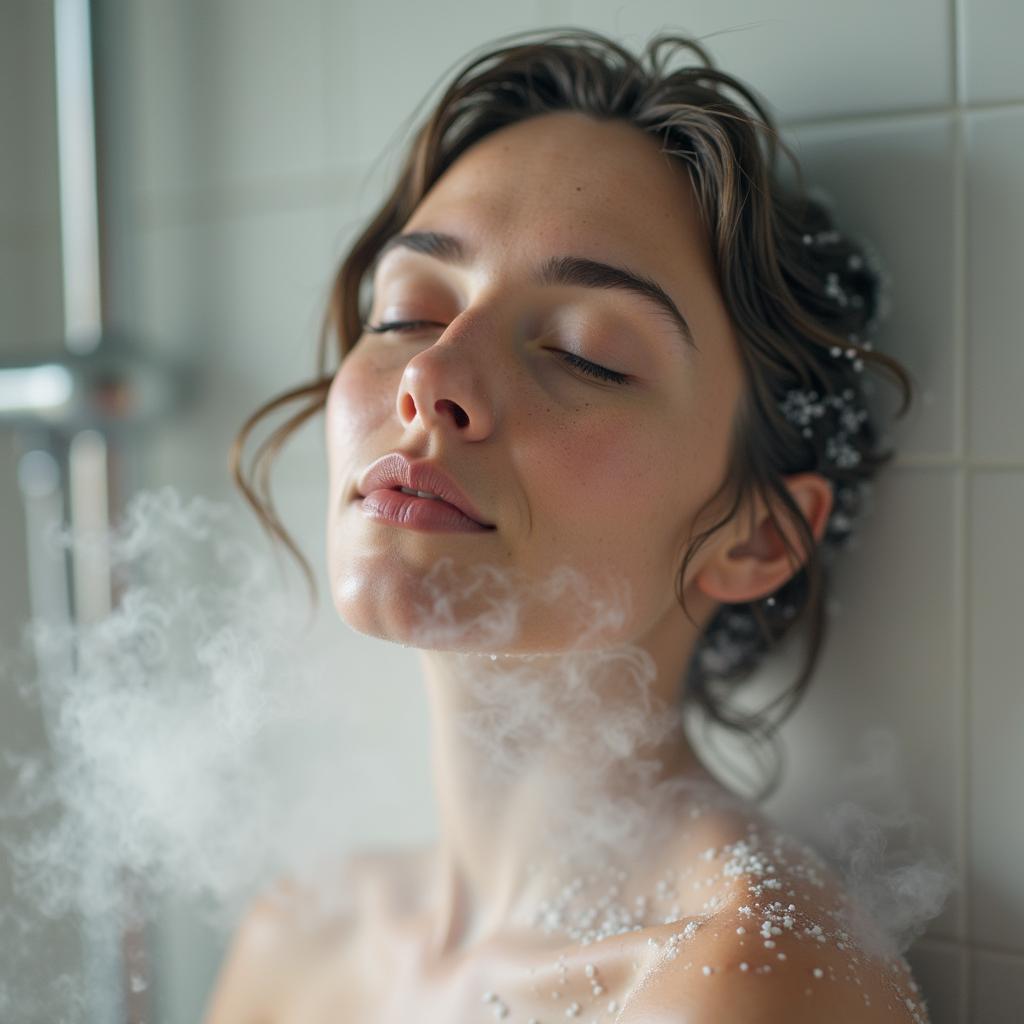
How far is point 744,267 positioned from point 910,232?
21 centimetres

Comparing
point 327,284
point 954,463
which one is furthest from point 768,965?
point 327,284

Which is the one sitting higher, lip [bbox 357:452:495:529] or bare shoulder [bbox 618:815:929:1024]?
lip [bbox 357:452:495:529]

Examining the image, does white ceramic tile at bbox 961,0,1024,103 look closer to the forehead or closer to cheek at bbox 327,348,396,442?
the forehead

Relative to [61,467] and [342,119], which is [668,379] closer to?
[342,119]

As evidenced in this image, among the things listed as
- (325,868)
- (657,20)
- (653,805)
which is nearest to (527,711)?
(653,805)

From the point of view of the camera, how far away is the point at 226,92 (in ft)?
4.37

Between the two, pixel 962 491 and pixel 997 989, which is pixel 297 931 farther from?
pixel 962 491

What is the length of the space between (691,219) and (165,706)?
30.8 inches

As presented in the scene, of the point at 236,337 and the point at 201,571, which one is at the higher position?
the point at 236,337

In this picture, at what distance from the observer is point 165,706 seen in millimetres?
1193

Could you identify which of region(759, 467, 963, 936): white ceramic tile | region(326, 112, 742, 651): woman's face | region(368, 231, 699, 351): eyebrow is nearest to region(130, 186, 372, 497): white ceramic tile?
region(326, 112, 742, 651): woman's face

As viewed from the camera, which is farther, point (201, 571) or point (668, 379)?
point (201, 571)

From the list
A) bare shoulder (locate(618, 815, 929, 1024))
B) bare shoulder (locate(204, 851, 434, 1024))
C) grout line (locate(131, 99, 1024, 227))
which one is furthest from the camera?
grout line (locate(131, 99, 1024, 227))

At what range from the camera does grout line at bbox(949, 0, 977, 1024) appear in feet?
3.11
